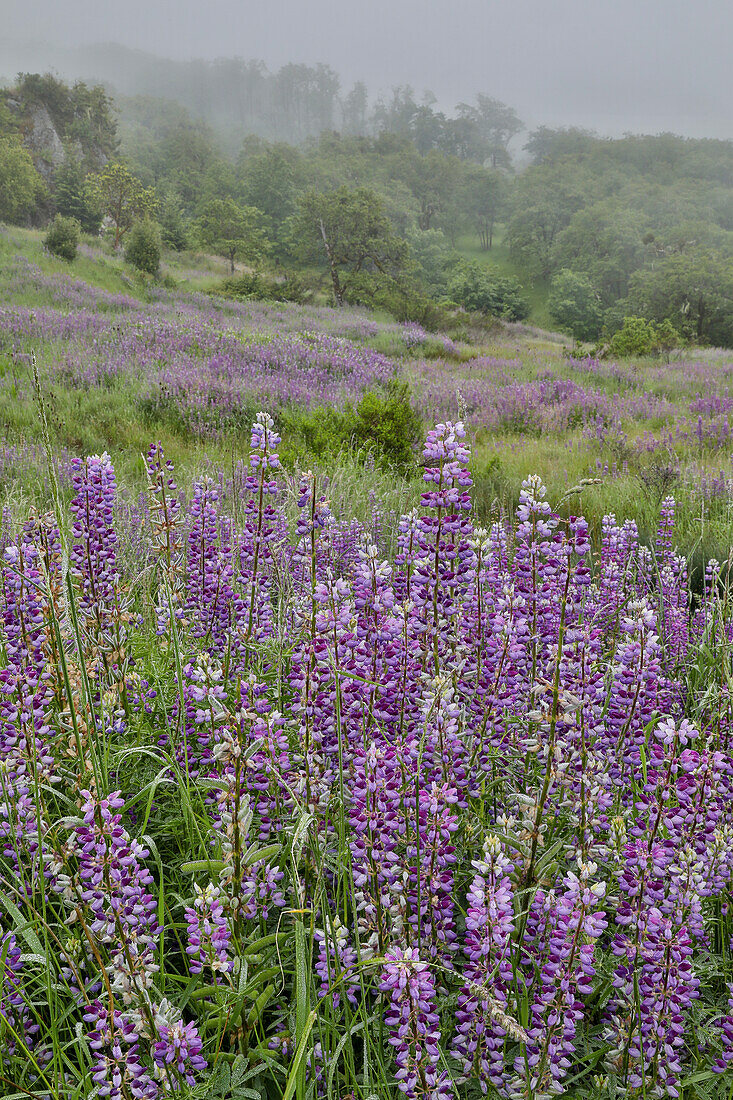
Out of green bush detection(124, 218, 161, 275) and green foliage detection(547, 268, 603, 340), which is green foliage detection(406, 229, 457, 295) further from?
green bush detection(124, 218, 161, 275)

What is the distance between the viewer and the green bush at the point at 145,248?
984 inches

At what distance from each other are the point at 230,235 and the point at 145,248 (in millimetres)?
14281

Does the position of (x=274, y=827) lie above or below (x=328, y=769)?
below

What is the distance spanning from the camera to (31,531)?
2.25 meters

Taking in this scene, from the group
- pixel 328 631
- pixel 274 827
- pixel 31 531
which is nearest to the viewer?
pixel 328 631

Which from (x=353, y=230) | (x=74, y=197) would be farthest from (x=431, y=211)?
(x=353, y=230)

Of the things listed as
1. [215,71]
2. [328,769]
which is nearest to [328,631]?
[328,769]

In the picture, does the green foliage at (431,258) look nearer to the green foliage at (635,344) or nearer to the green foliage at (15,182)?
the green foliage at (15,182)

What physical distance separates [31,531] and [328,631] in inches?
51.6

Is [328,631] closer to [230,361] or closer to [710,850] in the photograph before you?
[710,850]

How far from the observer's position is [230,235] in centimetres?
3784

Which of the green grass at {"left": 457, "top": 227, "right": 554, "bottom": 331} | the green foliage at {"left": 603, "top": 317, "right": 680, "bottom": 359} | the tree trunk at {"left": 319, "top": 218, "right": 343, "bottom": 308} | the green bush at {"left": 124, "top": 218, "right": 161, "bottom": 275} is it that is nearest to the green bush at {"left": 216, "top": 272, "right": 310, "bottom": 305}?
the tree trunk at {"left": 319, "top": 218, "right": 343, "bottom": 308}

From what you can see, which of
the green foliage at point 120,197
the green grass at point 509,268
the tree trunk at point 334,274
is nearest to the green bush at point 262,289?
the tree trunk at point 334,274

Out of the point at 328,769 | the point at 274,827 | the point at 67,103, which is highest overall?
the point at 67,103
